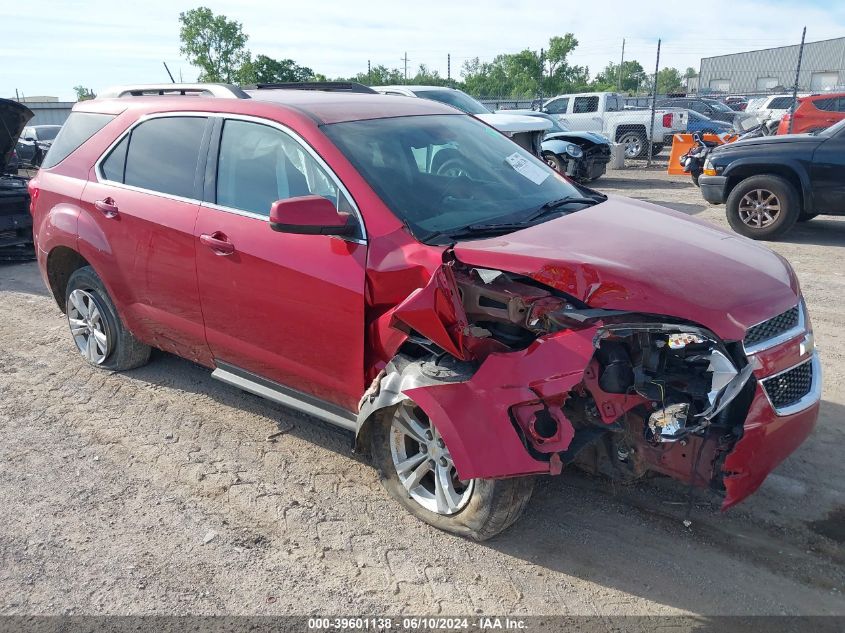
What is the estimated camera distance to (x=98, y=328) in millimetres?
5145

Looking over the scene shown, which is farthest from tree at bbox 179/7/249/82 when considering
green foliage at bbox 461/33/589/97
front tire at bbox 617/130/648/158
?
front tire at bbox 617/130/648/158

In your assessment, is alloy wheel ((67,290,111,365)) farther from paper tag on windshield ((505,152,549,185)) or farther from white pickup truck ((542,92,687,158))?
white pickup truck ((542,92,687,158))

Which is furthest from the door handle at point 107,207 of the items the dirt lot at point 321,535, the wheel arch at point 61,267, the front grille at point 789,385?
the front grille at point 789,385

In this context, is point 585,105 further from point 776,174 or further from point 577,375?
point 577,375

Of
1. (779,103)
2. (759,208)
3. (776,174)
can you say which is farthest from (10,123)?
(779,103)

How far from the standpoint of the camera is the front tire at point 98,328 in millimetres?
4949

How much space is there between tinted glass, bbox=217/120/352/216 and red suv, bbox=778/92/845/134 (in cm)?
1627

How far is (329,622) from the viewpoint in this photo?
9.09 ft

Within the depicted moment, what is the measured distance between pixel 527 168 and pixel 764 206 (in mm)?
5983

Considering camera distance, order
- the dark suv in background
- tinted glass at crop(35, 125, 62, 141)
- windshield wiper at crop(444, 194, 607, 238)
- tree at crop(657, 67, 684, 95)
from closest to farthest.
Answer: windshield wiper at crop(444, 194, 607, 238) < tinted glass at crop(35, 125, 62, 141) < the dark suv in background < tree at crop(657, 67, 684, 95)

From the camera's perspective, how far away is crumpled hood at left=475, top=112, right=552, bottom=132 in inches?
488

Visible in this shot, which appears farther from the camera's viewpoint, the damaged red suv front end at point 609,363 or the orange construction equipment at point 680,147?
the orange construction equipment at point 680,147

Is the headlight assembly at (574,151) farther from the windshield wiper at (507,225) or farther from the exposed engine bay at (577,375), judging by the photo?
the exposed engine bay at (577,375)

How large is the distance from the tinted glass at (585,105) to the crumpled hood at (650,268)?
17.2 meters
